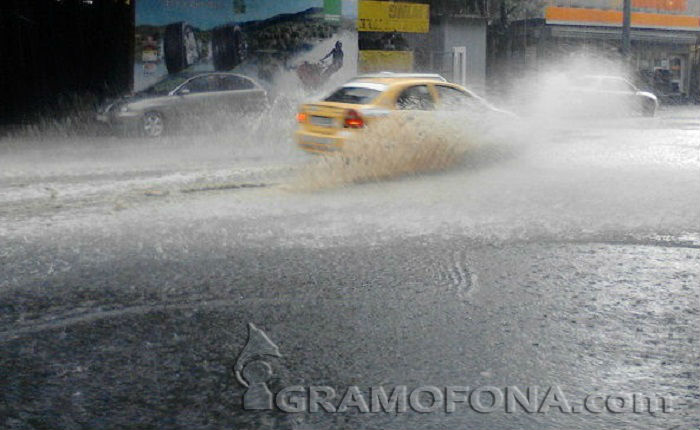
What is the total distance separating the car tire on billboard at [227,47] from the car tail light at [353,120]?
43.7 ft

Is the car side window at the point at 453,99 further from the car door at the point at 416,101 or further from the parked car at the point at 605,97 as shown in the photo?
the parked car at the point at 605,97

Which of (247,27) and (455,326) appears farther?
(247,27)

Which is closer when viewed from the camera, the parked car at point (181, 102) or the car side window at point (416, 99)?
the car side window at point (416, 99)

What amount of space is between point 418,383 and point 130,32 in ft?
70.9

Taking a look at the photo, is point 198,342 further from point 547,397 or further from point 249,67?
point 249,67

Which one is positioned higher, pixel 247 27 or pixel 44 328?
pixel 247 27

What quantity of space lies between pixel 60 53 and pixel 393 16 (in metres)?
11.5

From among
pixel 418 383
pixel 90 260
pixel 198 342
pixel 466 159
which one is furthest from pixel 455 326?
pixel 466 159

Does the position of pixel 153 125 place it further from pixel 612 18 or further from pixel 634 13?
pixel 634 13

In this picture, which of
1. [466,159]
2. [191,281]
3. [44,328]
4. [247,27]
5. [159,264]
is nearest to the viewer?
[44,328]

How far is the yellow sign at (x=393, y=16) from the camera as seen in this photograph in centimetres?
2853

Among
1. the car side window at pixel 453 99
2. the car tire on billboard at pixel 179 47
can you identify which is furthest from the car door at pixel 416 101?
the car tire on billboard at pixel 179 47

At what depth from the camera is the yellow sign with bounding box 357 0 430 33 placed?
93.6 ft

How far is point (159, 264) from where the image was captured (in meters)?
6.75
